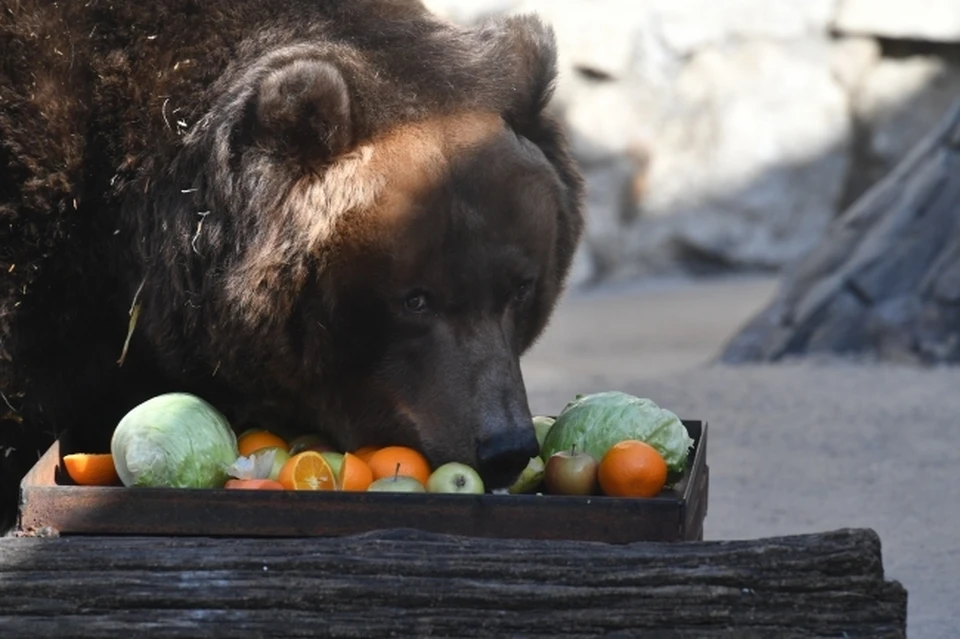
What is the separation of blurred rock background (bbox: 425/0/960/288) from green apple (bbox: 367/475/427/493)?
9.38m

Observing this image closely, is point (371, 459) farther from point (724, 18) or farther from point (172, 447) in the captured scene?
point (724, 18)

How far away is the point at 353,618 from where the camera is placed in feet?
9.23

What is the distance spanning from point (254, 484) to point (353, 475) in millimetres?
242

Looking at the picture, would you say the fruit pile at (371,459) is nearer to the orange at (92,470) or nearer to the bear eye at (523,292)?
the orange at (92,470)

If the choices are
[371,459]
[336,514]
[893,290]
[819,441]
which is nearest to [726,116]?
[893,290]

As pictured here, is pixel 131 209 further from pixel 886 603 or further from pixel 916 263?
pixel 916 263

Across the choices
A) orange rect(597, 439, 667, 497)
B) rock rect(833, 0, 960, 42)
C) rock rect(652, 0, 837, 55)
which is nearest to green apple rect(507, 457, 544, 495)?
orange rect(597, 439, 667, 497)

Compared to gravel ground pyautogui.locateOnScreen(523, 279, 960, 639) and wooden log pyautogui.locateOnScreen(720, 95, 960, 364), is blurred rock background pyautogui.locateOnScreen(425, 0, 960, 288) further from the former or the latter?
wooden log pyautogui.locateOnScreen(720, 95, 960, 364)

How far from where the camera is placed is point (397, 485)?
11.0 ft

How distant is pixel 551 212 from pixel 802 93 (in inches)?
367

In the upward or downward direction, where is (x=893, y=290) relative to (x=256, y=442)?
downward

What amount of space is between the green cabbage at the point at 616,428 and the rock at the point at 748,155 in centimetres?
923

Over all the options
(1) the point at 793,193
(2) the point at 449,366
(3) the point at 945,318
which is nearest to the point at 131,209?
(2) the point at 449,366

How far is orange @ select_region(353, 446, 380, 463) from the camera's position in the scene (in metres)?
3.72
